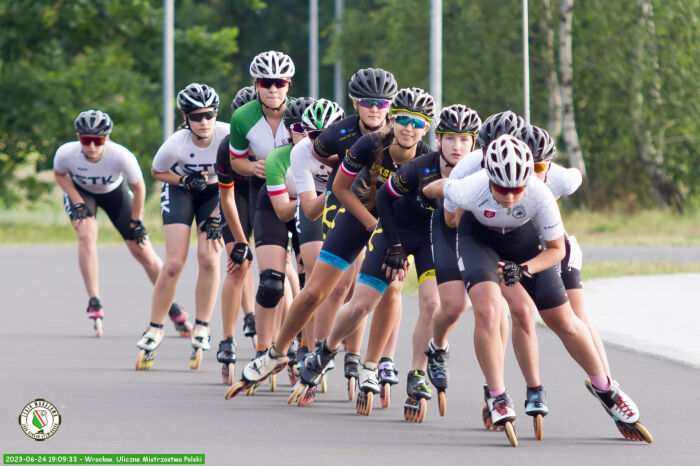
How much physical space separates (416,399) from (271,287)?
1.56 m

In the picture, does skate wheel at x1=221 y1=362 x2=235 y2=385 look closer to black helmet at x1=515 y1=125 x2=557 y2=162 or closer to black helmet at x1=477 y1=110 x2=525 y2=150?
black helmet at x1=477 y1=110 x2=525 y2=150

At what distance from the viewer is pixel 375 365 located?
8469mm

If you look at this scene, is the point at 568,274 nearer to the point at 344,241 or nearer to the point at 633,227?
the point at 344,241

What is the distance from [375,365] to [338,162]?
1.35 meters

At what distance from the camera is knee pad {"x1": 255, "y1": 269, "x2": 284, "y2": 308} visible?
916cm

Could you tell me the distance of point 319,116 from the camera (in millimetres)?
8945

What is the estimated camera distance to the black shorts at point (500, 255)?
7.38 m

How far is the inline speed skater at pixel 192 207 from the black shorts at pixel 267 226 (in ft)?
3.53

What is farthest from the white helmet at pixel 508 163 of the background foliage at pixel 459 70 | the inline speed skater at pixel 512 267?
the background foliage at pixel 459 70

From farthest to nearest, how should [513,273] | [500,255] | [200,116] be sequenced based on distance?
[200,116], [500,255], [513,273]

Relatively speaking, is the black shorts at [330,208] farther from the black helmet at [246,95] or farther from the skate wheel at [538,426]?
the skate wheel at [538,426]

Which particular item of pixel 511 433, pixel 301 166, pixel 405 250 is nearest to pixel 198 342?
pixel 301 166

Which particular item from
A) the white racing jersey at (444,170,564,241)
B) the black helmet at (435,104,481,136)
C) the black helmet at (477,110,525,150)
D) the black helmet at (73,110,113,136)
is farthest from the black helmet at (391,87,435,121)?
the black helmet at (73,110,113,136)

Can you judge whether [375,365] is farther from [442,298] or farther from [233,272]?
[233,272]
